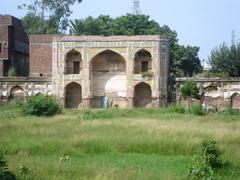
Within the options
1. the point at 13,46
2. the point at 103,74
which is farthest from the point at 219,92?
the point at 13,46

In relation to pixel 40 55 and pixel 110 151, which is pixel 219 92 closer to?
pixel 40 55

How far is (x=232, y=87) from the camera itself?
123 feet

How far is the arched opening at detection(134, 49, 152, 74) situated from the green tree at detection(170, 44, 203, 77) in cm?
651

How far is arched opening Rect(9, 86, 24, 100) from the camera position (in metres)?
40.4

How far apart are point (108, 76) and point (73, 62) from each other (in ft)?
9.97

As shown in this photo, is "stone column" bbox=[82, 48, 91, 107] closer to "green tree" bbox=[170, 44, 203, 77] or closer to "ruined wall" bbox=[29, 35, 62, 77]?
"ruined wall" bbox=[29, 35, 62, 77]

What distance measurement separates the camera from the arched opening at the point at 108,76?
40.0 meters

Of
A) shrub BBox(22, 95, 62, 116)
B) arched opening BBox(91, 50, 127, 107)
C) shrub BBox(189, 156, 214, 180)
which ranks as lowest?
shrub BBox(189, 156, 214, 180)

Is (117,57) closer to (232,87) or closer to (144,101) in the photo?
(144,101)

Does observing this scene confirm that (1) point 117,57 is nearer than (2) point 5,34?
Yes

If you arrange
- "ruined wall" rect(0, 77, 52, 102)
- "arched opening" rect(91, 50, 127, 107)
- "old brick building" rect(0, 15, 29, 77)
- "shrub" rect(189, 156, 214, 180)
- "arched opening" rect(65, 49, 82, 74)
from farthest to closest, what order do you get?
"old brick building" rect(0, 15, 29, 77)
"ruined wall" rect(0, 77, 52, 102)
"arched opening" rect(91, 50, 127, 107)
"arched opening" rect(65, 49, 82, 74)
"shrub" rect(189, 156, 214, 180)

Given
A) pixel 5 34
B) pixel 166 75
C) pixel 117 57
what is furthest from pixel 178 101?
pixel 5 34

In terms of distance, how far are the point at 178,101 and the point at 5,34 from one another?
16.5 meters

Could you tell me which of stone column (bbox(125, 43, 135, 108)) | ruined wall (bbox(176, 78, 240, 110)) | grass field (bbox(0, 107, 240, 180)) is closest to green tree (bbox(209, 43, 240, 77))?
ruined wall (bbox(176, 78, 240, 110))
